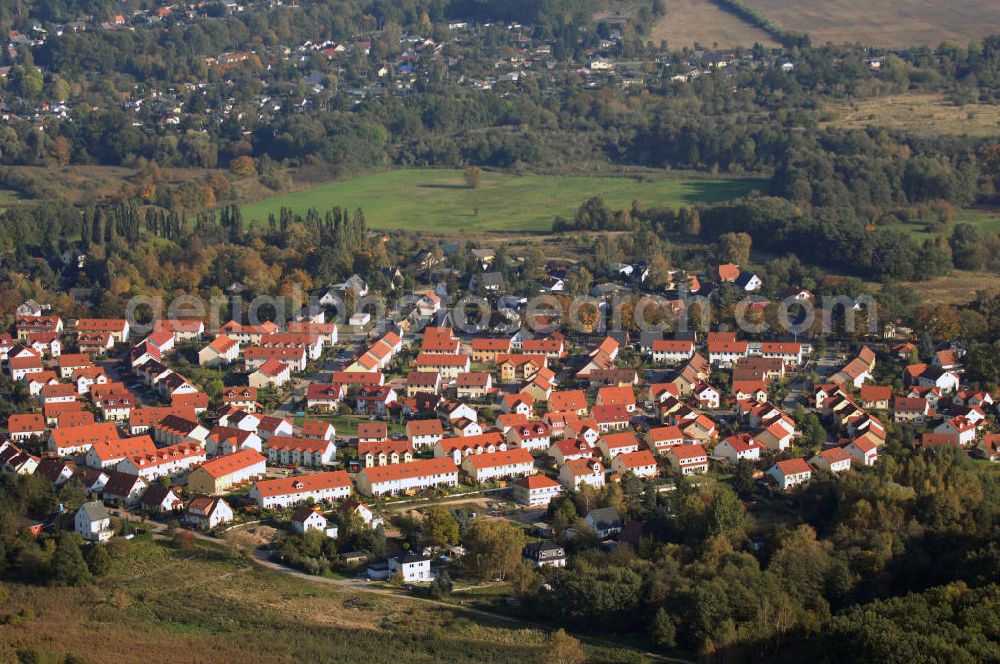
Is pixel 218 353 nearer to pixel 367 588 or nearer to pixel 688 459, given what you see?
pixel 688 459

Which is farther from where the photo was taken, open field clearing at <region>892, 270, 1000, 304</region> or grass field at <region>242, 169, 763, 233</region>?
grass field at <region>242, 169, 763, 233</region>

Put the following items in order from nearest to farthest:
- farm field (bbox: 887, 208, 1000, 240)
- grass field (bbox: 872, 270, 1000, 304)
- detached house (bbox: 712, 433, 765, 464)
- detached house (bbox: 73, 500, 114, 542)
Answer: detached house (bbox: 73, 500, 114, 542) → detached house (bbox: 712, 433, 765, 464) → grass field (bbox: 872, 270, 1000, 304) → farm field (bbox: 887, 208, 1000, 240)

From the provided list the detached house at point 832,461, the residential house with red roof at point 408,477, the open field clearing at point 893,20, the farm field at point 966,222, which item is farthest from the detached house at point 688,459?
the open field clearing at point 893,20

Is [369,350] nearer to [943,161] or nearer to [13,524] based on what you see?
[13,524]

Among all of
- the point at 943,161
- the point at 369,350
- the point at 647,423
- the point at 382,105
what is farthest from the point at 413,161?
the point at 647,423

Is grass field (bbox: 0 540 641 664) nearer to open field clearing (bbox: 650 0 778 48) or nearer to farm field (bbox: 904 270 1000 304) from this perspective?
farm field (bbox: 904 270 1000 304)

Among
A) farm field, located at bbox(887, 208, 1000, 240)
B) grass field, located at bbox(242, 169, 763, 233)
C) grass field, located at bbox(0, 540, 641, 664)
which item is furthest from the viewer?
grass field, located at bbox(242, 169, 763, 233)

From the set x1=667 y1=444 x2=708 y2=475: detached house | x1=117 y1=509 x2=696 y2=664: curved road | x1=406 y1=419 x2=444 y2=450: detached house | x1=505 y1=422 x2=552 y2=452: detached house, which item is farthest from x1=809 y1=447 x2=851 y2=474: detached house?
x1=117 y1=509 x2=696 y2=664: curved road
